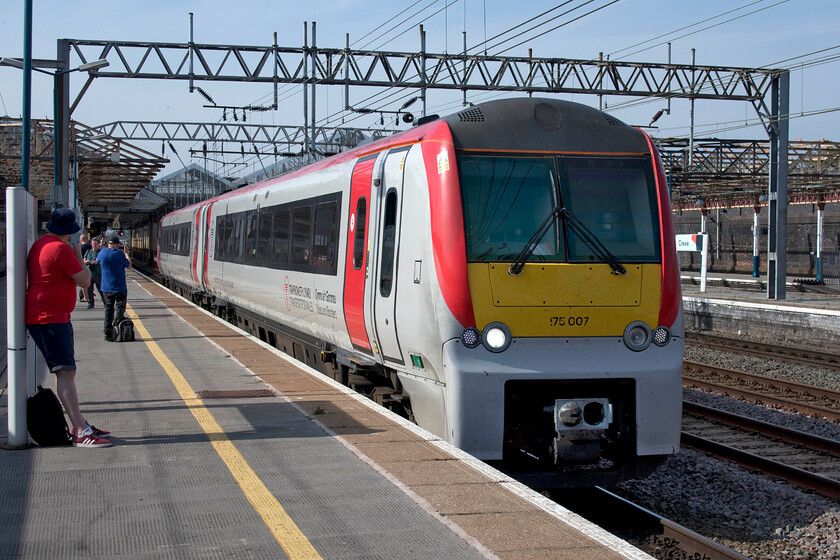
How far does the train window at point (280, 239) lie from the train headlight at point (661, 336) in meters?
6.18

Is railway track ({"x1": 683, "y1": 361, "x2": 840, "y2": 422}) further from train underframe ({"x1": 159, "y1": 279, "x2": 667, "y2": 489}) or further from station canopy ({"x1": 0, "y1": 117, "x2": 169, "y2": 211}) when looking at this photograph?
station canopy ({"x1": 0, "y1": 117, "x2": 169, "y2": 211})

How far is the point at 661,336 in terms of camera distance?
6457 millimetres

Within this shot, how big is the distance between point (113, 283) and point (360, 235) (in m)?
6.26

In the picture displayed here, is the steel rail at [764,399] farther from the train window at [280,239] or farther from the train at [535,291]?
the train window at [280,239]

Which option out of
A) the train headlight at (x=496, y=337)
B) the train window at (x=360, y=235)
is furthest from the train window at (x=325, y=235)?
the train headlight at (x=496, y=337)

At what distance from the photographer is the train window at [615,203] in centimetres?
661

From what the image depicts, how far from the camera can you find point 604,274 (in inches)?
254

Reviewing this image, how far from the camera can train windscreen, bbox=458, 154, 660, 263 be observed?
6.46 metres

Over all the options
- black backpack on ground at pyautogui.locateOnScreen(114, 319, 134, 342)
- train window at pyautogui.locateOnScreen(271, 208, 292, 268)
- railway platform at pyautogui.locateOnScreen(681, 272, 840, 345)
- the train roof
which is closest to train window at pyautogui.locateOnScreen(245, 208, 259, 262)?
train window at pyautogui.locateOnScreen(271, 208, 292, 268)

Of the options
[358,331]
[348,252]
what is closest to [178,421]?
[358,331]

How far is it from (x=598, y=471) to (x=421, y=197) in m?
2.55

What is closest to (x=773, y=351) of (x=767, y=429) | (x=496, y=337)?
(x=767, y=429)

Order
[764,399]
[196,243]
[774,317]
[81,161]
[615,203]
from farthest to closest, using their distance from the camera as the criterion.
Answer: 1. [81,161]
2. [196,243]
3. [774,317]
4. [764,399]
5. [615,203]

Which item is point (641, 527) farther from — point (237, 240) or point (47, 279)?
point (237, 240)
